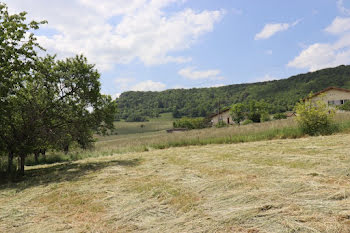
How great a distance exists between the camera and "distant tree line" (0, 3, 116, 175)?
9.23 meters

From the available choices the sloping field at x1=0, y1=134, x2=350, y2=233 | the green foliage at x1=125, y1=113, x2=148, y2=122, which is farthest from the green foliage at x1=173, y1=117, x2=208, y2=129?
the sloping field at x1=0, y1=134, x2=350, y2=233

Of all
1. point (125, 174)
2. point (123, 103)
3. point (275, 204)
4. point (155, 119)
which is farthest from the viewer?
point (123, 103)

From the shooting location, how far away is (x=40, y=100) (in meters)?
10.3

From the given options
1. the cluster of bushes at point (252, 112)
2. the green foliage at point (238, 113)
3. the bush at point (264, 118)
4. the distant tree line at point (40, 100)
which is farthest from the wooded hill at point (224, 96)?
the distant tree line at point (40, 100)

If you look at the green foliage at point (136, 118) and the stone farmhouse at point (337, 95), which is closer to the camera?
the stone farmhouse at point (337, 95)

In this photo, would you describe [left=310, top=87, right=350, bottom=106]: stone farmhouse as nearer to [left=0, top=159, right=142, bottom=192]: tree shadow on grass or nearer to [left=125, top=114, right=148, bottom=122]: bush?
[left=0, top=159, right=142, bottom=192]: tree shadow on grass

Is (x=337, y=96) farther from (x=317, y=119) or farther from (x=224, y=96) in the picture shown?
(x=224, y=96)

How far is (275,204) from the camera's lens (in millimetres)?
3676

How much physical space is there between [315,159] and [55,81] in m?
10.0

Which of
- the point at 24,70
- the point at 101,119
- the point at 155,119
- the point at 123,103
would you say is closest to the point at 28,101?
the point at 24,70

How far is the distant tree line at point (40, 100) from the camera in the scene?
923 cm

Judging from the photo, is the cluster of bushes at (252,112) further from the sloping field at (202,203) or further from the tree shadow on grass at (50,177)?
the sloping field at (202,203)

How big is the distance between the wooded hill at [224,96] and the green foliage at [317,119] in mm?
66389

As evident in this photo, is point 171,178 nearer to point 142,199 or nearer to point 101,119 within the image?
point 142,199
